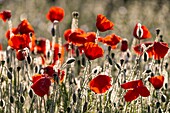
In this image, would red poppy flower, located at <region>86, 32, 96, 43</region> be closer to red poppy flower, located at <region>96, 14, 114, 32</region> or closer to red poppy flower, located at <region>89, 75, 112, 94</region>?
red poppy flower, located at <region>96, 14, 114, 32</region>

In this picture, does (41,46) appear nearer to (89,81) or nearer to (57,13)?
(57,13)

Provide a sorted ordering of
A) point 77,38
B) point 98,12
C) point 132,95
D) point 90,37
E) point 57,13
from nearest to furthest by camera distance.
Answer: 1. point 132,95
2. point 77,38
3. point 90,37
4. point 57,13
5. point 98,12

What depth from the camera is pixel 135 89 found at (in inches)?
131

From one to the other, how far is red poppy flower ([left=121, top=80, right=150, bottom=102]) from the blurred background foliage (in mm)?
4001

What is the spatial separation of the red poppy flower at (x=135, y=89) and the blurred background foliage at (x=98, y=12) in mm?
4001

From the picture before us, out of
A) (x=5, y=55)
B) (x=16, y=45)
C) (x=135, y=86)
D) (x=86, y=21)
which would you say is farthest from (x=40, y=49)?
(x=86, y=21)

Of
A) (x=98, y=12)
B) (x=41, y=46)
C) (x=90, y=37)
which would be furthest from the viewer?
(x=98, y=12)

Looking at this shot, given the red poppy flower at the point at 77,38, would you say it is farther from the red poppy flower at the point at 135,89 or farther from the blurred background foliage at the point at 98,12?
the blurred background foliage at the point at 98,12

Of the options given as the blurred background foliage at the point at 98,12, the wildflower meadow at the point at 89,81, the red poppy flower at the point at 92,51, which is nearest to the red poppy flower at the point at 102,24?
the wildflower meadow at the point at 89,81

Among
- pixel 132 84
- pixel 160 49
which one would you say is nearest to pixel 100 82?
pixel 132 84

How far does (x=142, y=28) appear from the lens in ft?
13.7

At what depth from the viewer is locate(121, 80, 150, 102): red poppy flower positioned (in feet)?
10.8

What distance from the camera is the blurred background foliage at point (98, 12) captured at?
8197mm

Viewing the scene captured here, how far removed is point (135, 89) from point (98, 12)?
682 centimetres
